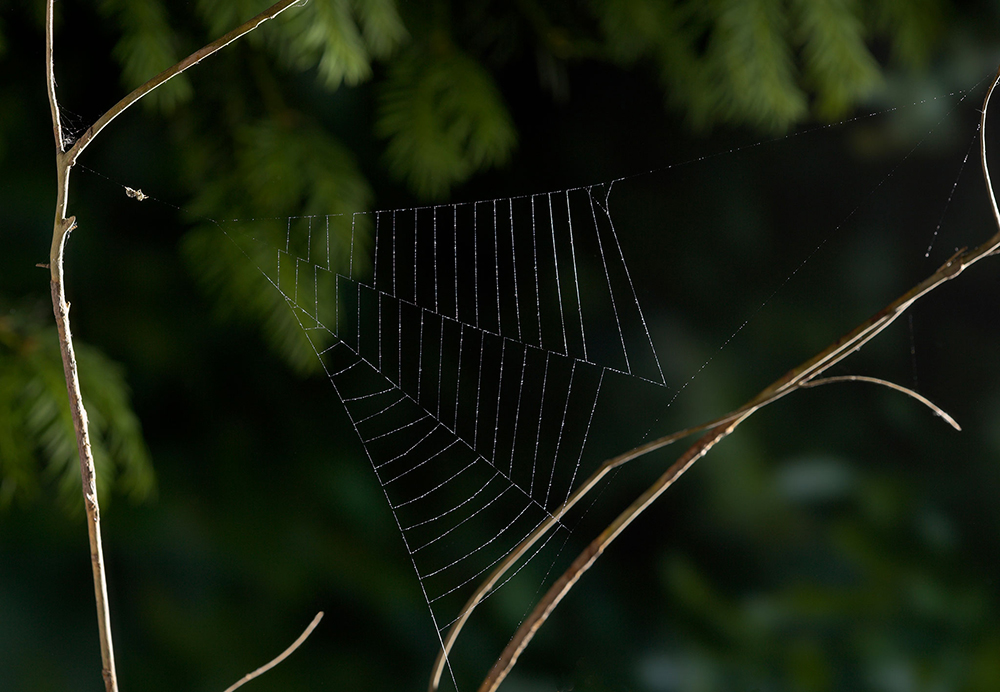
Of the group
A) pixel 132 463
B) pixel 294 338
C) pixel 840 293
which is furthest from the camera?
pixel 840 293

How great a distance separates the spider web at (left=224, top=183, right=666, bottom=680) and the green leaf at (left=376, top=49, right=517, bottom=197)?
0.39ft

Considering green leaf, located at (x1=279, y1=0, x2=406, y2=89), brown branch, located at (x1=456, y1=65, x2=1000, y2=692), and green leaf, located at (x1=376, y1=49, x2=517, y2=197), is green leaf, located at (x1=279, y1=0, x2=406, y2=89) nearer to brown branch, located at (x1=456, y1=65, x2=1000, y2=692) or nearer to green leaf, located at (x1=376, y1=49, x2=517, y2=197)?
green leaf, located at (x1=376, y1=49, x2=517, y2=197)

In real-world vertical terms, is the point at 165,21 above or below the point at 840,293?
above

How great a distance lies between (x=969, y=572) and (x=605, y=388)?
44 cm

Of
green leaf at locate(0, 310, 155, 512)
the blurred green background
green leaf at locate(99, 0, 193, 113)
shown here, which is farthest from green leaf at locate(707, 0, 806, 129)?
green leaf at locate(0, 310, 155, 512)

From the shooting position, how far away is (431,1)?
74cm

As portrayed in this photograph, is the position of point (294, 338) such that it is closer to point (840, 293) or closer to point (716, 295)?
point (716, 295)

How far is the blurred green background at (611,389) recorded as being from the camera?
0.71 meters

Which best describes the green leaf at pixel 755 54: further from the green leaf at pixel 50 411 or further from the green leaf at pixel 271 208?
the green leaf at pixel 50 411

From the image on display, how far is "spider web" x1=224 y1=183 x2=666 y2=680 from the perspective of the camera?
32.7 inches

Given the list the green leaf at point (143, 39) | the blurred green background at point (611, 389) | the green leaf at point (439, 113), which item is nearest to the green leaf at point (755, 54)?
the blurred green background at point (611, 389)

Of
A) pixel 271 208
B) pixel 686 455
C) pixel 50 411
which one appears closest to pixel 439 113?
pixel 271 208

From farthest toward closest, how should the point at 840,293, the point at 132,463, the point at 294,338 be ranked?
the point at 840,293, the point at 294,338, the point at 132,463

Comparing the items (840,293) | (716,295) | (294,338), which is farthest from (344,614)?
(840,293)
